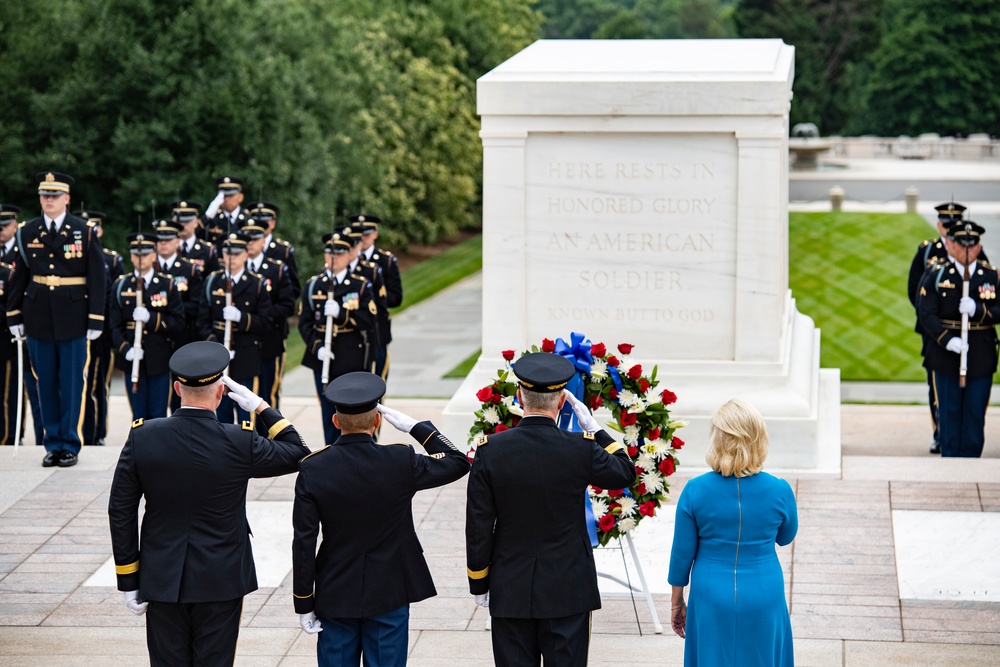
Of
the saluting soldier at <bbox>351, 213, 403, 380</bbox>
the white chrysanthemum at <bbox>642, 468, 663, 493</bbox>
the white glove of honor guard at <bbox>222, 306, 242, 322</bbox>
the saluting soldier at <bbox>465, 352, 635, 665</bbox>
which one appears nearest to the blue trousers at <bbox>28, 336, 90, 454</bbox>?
the white glove of honor guard at <bbox>222, 306, 242, 322</bbox>

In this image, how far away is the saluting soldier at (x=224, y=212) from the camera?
1278 centimetres

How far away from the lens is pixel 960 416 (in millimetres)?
11086

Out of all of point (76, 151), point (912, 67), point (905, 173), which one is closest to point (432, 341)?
point (76, 151)

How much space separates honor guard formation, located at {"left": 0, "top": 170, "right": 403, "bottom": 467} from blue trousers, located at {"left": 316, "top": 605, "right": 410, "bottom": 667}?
5048mm

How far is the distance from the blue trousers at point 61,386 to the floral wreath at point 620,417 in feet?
13.6

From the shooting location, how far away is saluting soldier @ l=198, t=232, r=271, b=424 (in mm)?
11258

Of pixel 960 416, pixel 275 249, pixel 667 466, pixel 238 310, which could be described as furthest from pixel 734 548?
pixel 275 249

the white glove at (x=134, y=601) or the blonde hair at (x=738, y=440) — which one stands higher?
the blonde hair at (x=738, y=440)

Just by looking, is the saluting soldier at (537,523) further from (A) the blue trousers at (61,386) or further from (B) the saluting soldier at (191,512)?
(A) the blue trousers at (61,386)

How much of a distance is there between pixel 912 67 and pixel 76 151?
41.1 meters

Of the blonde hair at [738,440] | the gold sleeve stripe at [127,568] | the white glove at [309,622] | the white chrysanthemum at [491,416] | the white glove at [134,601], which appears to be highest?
the blonde hair at [738,440]

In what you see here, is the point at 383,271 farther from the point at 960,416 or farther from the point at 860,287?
the point at 860,287

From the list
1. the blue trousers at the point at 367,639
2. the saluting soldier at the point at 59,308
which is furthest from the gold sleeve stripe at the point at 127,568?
the saluting soldier at the point at 59,308

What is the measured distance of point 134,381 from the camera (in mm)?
11188
